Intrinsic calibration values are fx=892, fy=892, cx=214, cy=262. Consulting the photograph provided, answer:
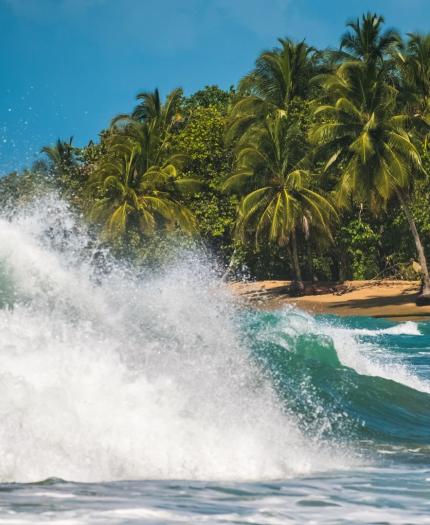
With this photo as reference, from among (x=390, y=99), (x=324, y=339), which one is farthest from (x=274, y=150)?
(x=324, y=339)

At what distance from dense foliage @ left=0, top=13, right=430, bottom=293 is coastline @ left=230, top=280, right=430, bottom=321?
1130 mm

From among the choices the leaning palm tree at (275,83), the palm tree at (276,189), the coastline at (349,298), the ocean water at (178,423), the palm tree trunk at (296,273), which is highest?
the leaning palm tree at (275,83)

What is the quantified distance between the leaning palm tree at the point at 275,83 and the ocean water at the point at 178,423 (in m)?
30.8

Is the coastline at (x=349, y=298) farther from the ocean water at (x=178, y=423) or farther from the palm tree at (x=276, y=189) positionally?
the ocean water at (x=178, y=423)

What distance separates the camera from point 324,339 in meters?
13.1

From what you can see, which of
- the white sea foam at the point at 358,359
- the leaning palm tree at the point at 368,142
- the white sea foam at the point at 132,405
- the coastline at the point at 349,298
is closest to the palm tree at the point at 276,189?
the coastline at the point at 349,298

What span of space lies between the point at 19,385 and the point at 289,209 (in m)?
30.8

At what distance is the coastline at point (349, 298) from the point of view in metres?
32.6

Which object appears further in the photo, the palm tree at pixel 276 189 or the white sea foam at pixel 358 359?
the palm tree at pixel 276 189

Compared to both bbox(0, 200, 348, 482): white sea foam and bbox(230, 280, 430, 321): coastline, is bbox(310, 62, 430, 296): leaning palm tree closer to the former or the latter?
bbox(230, 280, 430, 321): coastline

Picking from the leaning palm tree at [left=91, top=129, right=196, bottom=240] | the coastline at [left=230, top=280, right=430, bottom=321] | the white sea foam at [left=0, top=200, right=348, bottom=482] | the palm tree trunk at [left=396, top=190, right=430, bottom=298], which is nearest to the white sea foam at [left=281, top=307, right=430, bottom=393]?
the white sea foam at [left=0, top=200, right=348, bottom=482]

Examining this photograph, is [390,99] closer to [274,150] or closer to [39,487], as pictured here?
[274,150]

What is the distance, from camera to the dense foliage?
32.9m

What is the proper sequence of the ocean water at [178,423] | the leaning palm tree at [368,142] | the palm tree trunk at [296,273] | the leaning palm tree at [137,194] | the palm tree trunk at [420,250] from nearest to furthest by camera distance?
the ocean water at [178,423]
the leaning palm tree at [368,142]
the palm tree trunk at [420,250]
the palm tree trunk at [296,273]
the leaning palm tree at [137,194]
